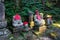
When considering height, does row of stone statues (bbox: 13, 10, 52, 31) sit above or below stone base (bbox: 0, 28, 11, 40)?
above

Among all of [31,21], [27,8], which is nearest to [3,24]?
[31,21]

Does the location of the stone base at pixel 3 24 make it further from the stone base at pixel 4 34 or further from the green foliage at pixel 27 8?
the green foliage at pixel 27 8

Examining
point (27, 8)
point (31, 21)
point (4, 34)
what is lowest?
point (4, 34)

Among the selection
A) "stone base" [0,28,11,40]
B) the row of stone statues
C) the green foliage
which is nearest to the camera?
"stone base" [0,28,11,40]

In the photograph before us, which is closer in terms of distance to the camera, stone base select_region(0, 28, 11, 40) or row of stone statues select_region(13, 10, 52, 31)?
stone base select_region(0, 28, 11, 40)

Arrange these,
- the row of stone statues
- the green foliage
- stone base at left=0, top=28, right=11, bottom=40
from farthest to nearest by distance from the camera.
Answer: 1. the green foliage
2. the row of stone statues
3. stone base at left=0, top=28, right=11, bottom=40

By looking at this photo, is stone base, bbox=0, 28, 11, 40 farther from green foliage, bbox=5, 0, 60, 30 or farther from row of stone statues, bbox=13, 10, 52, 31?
green foliage, bbox=5, 0, 60, 30

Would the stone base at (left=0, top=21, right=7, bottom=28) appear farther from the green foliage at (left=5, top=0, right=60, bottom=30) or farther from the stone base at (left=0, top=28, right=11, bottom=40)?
the green foliage at (left=5, top=0, right=60, bottom=30)

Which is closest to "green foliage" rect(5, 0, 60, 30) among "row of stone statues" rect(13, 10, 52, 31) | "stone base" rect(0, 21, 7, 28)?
"row of stone statues" rect(13, 10, 52, 31)

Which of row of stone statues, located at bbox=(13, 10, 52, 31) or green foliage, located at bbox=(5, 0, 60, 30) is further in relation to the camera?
green foliage, located at bbox=(5, 0, 60, 30)

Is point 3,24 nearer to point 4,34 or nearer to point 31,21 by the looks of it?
point 4,34

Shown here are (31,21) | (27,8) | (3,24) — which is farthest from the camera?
(27,8)

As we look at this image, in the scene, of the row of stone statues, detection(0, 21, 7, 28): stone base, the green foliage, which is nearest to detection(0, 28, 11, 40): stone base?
detection(0, 21, 7, 28): stone base

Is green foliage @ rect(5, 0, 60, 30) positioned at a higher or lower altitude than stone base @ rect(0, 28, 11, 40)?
higher
